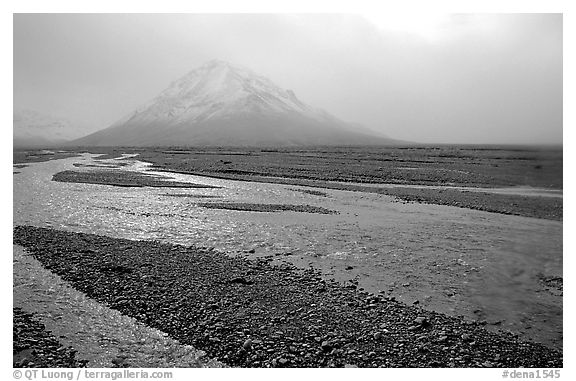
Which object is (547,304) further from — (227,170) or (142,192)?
(227,170)

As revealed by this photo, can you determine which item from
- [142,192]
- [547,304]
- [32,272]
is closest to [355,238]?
[547,304]

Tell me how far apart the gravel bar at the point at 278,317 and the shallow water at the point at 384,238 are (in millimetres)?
396

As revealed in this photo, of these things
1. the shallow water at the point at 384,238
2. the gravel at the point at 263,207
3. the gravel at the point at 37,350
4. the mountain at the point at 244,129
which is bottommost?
the gravel at the point at 37,350

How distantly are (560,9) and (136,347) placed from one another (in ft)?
20.0

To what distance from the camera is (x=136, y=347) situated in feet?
11.8

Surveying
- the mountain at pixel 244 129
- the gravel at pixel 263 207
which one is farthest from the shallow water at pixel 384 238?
the mountain at pixel 244 129

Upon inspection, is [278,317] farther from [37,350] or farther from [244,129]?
[244,129]

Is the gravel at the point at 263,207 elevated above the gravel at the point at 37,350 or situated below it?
above

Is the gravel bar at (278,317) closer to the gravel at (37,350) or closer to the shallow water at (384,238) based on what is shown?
the shallow water at (384,238)

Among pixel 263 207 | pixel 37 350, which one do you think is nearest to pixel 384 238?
pixel 263 207

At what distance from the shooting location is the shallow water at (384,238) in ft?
15.1

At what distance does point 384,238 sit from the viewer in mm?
7188

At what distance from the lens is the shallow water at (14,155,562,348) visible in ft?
15.1

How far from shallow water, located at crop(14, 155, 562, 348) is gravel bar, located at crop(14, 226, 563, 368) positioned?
0.40 m
